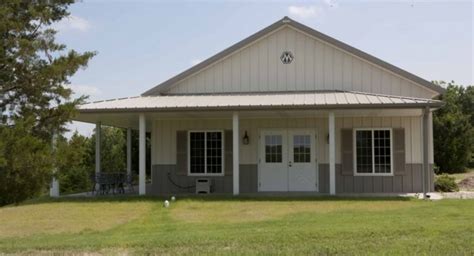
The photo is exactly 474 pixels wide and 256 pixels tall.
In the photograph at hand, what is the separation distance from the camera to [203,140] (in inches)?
716

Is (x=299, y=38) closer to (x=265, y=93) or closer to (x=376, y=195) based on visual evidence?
(x=265, y=93)

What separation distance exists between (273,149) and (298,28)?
388cm

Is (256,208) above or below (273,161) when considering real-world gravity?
below

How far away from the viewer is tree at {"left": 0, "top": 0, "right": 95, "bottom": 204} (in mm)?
7223

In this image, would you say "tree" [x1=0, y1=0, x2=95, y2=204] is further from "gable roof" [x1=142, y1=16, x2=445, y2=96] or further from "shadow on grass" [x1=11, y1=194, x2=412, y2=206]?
"gable roof" [x1=142, y1=16, x2=445, y2=96]

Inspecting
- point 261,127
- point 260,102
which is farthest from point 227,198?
point 261,127

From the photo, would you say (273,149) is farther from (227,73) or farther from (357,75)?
(357,75)

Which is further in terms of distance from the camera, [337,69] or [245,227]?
[337,69]

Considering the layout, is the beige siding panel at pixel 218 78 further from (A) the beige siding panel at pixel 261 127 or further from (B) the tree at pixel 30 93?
(B) the tree at pixel 30 93

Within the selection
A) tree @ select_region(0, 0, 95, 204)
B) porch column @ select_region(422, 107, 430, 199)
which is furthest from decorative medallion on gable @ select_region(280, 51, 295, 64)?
tree @ select_region(0, 0, 95, 204)

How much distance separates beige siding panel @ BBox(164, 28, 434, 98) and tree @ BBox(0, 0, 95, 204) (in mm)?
10523

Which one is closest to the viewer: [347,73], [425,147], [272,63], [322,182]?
[425,147]

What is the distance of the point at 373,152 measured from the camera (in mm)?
17391

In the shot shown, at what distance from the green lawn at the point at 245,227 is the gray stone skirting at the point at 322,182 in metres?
2.71
